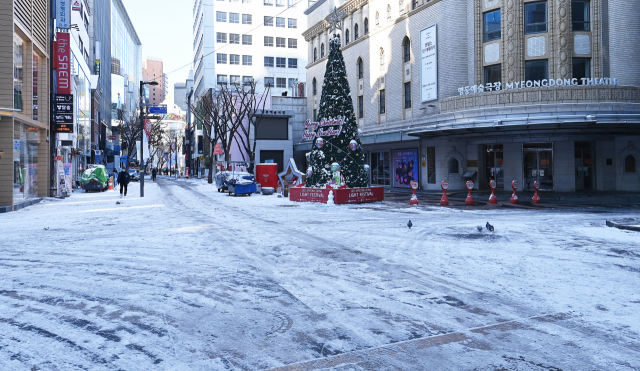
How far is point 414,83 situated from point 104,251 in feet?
90.3

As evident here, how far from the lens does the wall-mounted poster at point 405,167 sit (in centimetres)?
3456

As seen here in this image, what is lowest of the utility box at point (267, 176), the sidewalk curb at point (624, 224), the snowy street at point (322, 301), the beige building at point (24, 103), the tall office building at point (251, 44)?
the snowy street at point (322, 301)

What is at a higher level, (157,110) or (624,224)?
(157,110)

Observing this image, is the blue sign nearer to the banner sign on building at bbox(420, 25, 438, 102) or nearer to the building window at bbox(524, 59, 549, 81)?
the banner sign on building at bbox(420, 25, 438, 102)

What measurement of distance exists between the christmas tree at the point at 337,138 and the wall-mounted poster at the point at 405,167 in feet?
39.0

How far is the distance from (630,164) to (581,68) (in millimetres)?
6106

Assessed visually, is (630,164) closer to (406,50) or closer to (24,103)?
(406,50)

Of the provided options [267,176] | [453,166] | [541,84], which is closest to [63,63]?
[267,176]

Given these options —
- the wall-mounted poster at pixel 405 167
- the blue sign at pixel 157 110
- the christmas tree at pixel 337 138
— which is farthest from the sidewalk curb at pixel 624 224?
the blue sign at pixel 157 110

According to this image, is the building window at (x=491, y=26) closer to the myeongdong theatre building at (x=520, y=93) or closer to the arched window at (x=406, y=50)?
the myeongdong theatre building at (x=520, y=93)

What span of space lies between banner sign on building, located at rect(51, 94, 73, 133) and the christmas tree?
1350 centimetres

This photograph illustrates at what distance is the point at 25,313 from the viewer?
5426mm

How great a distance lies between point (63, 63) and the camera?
2683cm

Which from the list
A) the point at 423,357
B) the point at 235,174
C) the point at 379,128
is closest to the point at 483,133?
the point at 379,128
